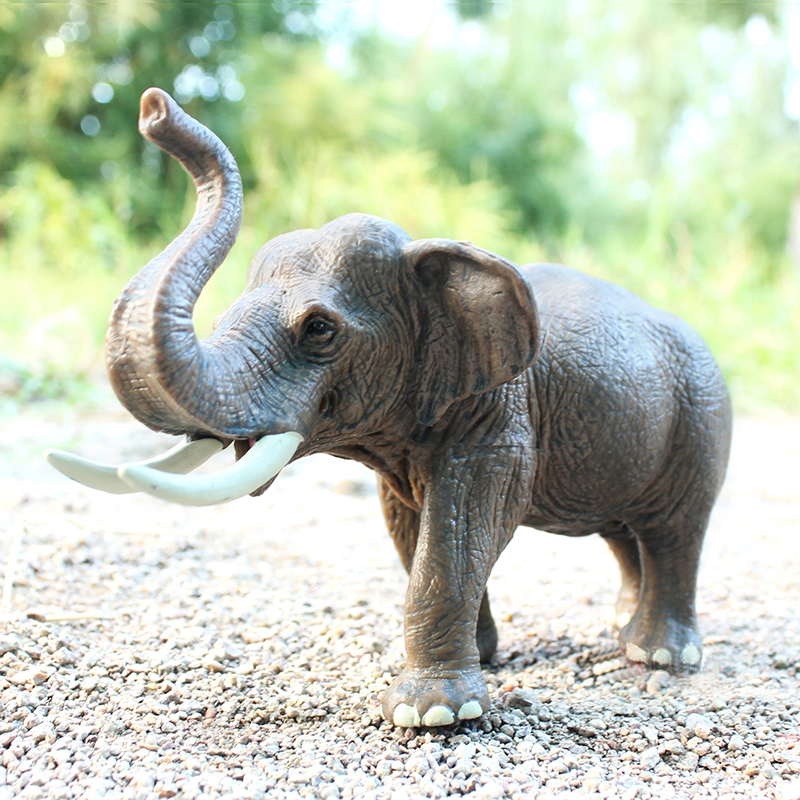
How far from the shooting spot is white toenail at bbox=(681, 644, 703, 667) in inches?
97.2

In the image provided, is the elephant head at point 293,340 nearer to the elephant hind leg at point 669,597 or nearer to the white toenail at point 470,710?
the white toenail at point 470,710

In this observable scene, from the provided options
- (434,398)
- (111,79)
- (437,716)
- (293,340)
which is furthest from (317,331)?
(111,79)

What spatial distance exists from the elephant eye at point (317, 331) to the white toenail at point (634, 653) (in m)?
1.33

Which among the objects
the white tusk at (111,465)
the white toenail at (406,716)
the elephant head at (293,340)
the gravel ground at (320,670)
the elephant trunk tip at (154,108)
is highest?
the elephant trunk tip at (154,108)

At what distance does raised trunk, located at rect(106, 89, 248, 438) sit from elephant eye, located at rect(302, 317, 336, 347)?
0.16 metres

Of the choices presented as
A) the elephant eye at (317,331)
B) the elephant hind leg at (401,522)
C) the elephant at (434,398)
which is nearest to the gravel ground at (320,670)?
the elephant at (434,398)

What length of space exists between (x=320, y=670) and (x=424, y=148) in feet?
45.4

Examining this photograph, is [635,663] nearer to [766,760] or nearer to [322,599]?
[766,760]

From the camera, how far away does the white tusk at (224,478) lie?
150cm

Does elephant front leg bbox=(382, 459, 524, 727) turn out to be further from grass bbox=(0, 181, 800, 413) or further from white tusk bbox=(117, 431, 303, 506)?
grass bbox=(0, 181, 800, 413)

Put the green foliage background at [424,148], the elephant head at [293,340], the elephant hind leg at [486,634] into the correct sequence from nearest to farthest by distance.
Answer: the elephant head at [293,340] → the elephant hind leg at [486,634] → the green foliage background at [424,148]

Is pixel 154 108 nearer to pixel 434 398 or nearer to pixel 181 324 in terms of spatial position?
pixel 181 324

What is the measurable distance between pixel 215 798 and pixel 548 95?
1880 cm

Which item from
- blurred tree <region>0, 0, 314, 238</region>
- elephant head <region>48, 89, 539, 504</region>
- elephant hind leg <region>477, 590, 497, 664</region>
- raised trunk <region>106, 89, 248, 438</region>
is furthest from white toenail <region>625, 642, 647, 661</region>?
blurred tree <region>0, 0, 314, 238</region>
